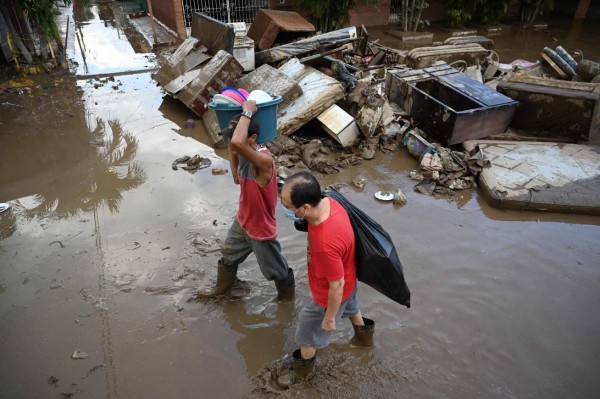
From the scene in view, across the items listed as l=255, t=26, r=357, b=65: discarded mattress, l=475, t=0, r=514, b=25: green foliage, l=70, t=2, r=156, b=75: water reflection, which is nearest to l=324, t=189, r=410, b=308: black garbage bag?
l=255, t=26, r=357, b=65: discarded mattress

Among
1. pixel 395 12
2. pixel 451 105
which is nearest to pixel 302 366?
pixel 451 105

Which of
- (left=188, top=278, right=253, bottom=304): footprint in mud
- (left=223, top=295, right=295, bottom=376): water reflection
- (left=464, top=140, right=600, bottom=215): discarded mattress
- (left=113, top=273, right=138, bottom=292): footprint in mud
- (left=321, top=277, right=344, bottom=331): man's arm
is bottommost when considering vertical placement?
(left=223, top=295, right=295, bottom=376): water reflection

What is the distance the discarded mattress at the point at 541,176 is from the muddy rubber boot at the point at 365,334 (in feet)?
9.20

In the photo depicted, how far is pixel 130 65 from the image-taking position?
10070 millimetres

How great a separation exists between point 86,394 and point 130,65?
31.1 ft

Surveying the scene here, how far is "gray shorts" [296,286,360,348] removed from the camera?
2398 millimetres

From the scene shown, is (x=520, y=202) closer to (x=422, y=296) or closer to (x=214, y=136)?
(x=422, y=296)

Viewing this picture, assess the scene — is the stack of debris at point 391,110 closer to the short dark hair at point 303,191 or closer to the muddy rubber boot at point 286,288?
the muddy rubber boot at point 286,288

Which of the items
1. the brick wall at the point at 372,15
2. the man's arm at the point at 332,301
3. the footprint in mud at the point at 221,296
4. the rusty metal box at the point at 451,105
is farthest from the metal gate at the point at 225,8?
the man's arm at the point at 332,301

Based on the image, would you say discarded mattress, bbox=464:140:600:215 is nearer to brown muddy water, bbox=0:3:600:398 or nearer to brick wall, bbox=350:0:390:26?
brown muddy water, bbox=0:3:600:398

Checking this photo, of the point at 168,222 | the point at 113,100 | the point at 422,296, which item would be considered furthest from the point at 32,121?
the point at 422,296

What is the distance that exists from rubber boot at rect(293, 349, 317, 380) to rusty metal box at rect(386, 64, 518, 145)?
14.2ft

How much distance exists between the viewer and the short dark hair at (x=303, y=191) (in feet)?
6.45

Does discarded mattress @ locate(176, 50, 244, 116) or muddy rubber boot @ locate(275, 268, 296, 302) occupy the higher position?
discarded mattress @ locate(176, 50, 244, 116)
